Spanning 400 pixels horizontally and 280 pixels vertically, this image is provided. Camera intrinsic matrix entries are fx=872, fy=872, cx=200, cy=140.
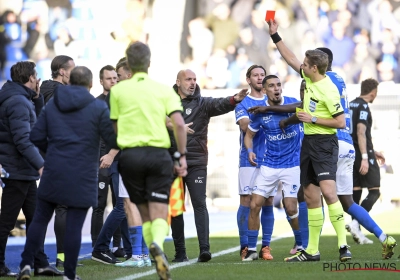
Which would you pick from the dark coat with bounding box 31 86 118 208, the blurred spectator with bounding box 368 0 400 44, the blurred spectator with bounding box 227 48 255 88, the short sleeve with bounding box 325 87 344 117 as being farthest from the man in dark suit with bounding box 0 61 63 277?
the blurred spectator with bounding box 368 0 400 44

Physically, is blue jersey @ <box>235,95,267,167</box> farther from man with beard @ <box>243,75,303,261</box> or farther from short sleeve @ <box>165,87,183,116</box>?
short sleeve @ <box>165,87,183,116</box>

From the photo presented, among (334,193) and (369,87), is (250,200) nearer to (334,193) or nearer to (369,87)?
(334,193)

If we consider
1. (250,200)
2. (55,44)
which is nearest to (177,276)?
(250,200)

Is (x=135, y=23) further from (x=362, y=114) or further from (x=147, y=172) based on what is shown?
(x=147, y=172)

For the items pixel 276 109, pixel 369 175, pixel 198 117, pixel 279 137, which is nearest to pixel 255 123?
pixel 279 137

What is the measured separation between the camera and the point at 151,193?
6.14 metres

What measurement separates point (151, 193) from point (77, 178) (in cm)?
57

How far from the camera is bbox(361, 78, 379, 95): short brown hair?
1127cm

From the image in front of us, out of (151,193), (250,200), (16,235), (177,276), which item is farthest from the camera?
(16,235)

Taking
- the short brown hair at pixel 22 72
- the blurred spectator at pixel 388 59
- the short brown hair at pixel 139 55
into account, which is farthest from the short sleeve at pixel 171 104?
the blurred spectator at pixel 388 59

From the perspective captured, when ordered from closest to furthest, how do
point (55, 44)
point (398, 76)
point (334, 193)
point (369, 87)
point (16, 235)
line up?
point (334, 193) → point (369, 87) → point (16, 235) → point (398, 76) → point (55, 44)

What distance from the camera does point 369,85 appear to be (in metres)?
11.3

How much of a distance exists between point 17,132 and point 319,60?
9.01ft

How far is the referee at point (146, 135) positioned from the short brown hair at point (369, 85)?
559 cm
